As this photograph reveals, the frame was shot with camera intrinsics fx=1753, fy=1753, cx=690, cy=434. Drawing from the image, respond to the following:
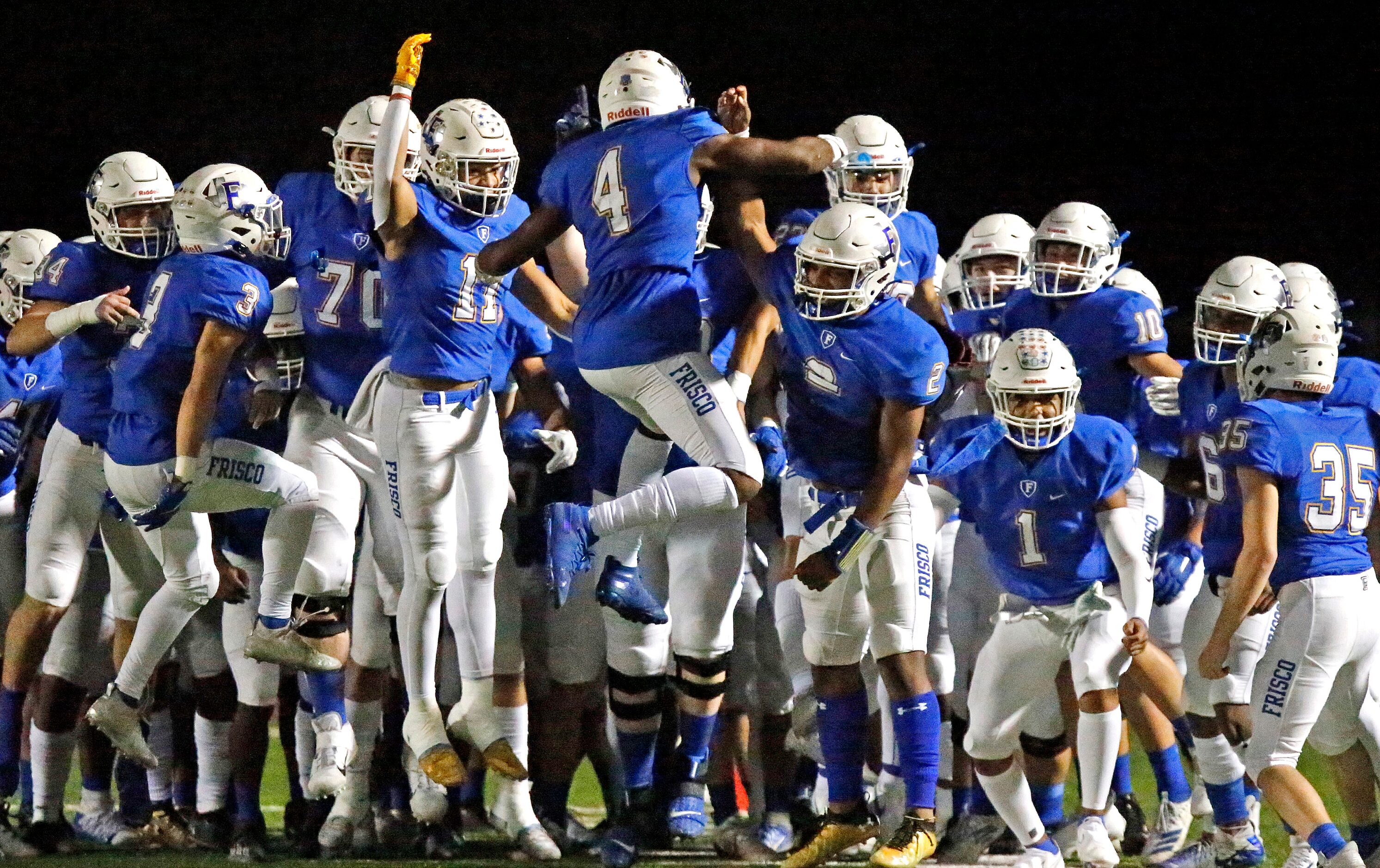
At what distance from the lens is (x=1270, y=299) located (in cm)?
559

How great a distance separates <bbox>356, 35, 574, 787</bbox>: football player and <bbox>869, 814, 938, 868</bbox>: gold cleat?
100cm

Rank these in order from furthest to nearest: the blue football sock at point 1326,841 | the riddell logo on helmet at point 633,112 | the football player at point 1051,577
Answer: the football player at point 1051,577
the riddell logo on helmet at point 633,112
the blue football sock at point 1326,841

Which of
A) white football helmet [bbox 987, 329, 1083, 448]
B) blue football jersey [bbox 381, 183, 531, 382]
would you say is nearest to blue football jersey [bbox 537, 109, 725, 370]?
blue football jersey [bbox 381, 183, 531, 382]

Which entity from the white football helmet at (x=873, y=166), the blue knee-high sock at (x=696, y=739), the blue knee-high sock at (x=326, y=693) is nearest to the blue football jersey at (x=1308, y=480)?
the white football helmet at (x=873, y=166)

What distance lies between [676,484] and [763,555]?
129 centimetres

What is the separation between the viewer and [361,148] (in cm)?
522

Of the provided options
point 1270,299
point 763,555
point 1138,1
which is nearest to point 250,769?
point 763,555

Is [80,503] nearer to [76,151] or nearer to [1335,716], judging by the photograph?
[1335,716]

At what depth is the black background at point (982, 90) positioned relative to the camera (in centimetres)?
1000

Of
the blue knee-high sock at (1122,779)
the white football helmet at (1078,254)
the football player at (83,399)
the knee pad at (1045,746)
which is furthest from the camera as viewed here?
the white football helmet at (1078,254)

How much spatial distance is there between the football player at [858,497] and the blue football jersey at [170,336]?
148cm

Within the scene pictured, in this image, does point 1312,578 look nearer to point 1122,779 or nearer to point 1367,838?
point 1367,838

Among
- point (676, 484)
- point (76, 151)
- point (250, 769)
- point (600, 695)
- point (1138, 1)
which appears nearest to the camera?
point (676, 484)

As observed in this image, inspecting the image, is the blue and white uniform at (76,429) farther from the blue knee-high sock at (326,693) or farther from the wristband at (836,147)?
the wristband at (836,147)
